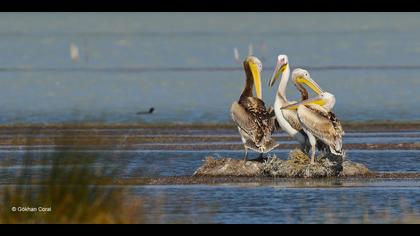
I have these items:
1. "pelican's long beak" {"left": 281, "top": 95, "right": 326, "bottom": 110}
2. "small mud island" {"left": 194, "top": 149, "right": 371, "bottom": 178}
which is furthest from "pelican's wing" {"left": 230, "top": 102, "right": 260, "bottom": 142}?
"pelican's long beak" {"left": 281, "top": 95, "right": 326, "bottom": 110}

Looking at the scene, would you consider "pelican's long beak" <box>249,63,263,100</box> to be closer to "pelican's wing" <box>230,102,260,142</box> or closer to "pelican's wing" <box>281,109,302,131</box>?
"pelican's wing" <box>230,102,260,142</box>

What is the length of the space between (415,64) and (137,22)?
204 feet

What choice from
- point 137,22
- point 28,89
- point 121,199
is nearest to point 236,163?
point 121,199

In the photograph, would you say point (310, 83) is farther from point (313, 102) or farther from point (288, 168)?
point (288, 168)

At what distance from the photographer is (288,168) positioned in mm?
18781

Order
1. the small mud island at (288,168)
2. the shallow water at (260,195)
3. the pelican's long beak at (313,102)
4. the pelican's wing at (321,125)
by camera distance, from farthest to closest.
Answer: the pelican's long beak at (313,102), the small mud island at (288,168), the pelican's wing at (321,125), the shallow water at (260,195)

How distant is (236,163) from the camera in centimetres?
1909

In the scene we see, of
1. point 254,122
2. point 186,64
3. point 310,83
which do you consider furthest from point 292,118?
point 186,64

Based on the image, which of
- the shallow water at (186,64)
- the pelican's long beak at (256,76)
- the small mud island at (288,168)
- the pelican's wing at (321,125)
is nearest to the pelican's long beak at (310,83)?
the pelican's long beak at (256,76)

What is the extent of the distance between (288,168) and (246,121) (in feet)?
3.19

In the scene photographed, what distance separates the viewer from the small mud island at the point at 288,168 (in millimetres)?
18719

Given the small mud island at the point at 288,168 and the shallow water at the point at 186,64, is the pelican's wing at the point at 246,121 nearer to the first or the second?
the small mud island at the point at 288,168

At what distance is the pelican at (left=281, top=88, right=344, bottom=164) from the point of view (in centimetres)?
1848

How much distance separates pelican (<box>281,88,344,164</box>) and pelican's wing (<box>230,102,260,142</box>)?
0.64m
